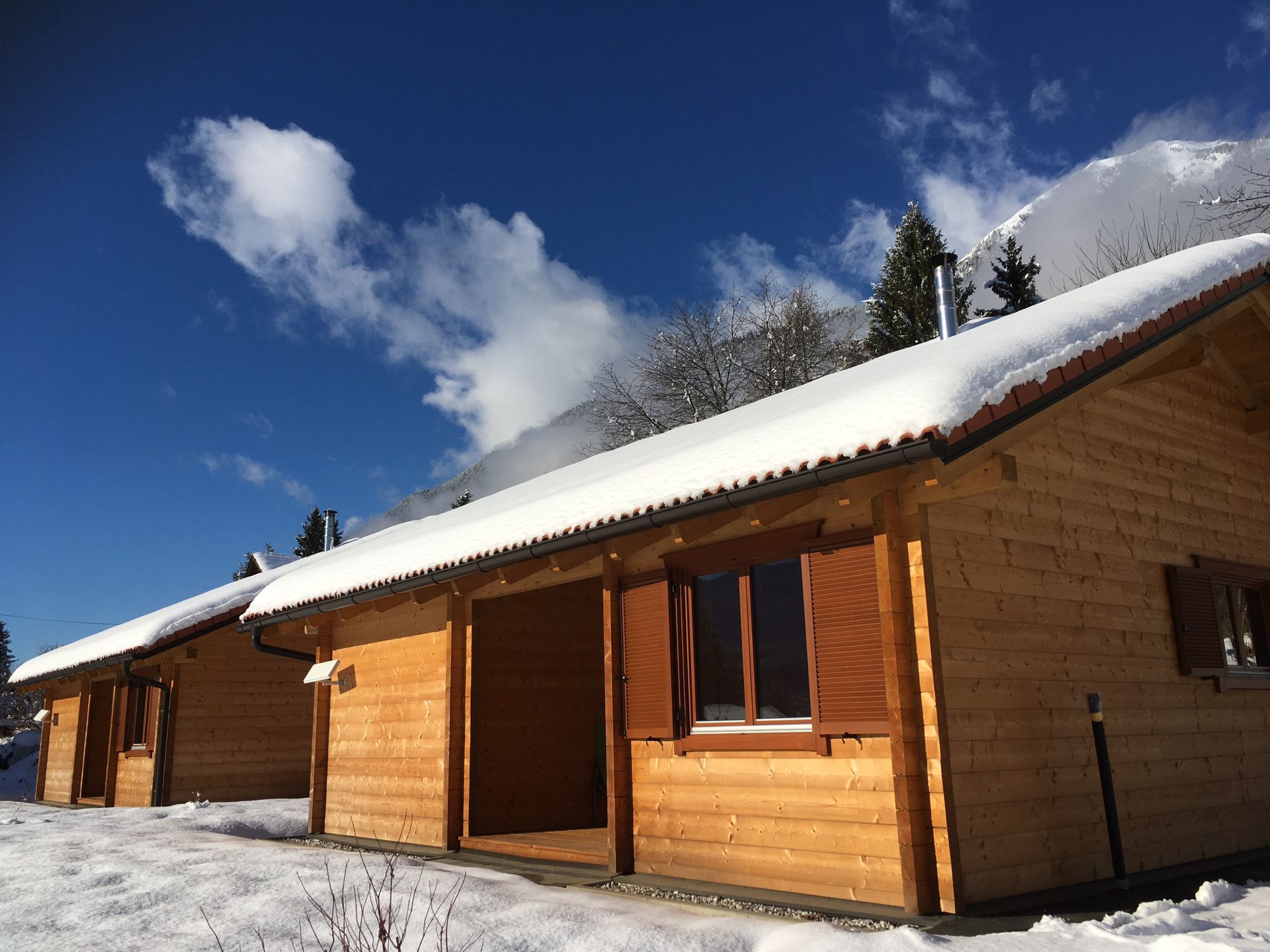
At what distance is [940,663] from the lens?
5547mm

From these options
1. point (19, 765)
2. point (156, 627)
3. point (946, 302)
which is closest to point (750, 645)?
point (946, 302)

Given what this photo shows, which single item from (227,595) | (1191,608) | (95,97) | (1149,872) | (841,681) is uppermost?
(95,97)

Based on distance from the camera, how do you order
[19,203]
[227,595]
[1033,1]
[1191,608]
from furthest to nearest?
1. [227,595]
2. [19,203]
3. [1033,1]
4. [1191,608]

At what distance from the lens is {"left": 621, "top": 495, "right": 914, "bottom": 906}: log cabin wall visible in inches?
219

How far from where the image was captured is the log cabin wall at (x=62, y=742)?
20172 mm

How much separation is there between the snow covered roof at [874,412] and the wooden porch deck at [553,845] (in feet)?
8.23

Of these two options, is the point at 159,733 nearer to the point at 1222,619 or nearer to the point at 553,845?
the point at 553,845

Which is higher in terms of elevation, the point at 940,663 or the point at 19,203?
the point at 19,203

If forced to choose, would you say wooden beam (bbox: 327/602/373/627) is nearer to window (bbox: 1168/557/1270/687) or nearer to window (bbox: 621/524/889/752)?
window (bbox: 621/524/889/752)

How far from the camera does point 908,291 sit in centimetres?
3106

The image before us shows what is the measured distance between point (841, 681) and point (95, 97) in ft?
38.1

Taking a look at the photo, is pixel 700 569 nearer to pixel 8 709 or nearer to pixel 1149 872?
pixel 1149 872

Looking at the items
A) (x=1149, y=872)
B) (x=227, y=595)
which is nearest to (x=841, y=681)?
(x=1149, y=872)

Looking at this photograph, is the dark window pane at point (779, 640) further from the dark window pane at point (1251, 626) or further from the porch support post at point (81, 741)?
the porch support post at point (81, 741)
